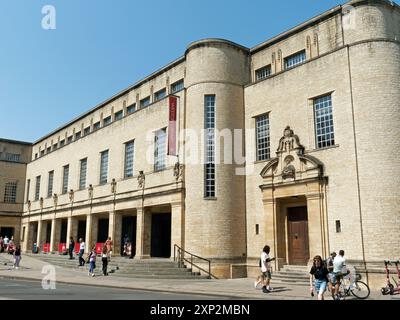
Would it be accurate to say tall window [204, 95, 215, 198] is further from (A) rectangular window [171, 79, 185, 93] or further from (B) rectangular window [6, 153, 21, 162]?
(B) rectangular window [6, 153, 21, 162]

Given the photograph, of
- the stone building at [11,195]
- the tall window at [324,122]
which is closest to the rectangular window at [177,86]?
the tall window at [324,122]

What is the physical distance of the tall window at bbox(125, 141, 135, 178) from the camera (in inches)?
1270

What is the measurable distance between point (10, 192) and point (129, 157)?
82.4 feet

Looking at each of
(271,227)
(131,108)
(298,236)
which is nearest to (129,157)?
(131,108)

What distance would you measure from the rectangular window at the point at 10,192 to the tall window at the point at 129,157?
24.4 metres

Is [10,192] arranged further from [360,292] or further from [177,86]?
[360,292]

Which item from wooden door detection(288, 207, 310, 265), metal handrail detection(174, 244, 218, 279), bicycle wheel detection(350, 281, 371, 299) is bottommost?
bicycle wheel detection(350, 281, 371, 299)

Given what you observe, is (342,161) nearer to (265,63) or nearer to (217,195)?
(217,195)

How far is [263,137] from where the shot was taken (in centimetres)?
2447

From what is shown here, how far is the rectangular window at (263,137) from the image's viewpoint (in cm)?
2411

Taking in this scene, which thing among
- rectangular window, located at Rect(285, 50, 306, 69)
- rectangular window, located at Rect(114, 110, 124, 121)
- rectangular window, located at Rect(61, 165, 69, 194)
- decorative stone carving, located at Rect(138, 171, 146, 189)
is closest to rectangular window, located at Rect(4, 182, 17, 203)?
rectangular window, located at Rect(61, 165, 69, 194)

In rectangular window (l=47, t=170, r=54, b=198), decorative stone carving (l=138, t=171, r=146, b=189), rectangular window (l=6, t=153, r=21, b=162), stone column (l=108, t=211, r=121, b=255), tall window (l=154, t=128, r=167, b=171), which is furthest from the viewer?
rectangular window (l=6, t=153, r=21, b=162)

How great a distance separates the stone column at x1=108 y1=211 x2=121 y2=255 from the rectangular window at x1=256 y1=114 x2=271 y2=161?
13.1 m
